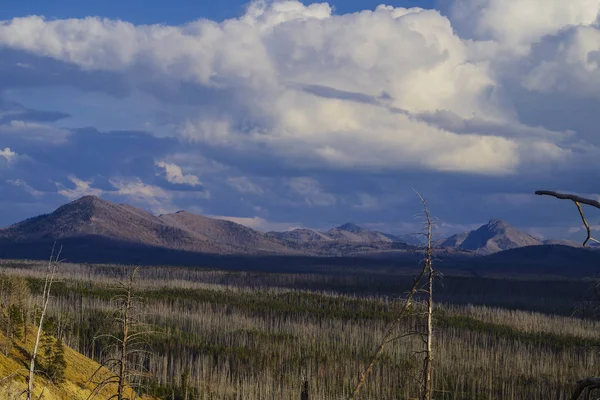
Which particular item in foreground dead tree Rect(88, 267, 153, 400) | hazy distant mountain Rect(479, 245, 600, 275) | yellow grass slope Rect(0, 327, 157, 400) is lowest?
yellow grass slope Rect(0, 327, 157, 400)

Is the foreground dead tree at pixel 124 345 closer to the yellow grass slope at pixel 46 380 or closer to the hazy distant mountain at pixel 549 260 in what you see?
the yellow grass slope at pixel 46 380

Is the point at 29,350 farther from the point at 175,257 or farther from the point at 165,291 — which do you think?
the point at 175,257

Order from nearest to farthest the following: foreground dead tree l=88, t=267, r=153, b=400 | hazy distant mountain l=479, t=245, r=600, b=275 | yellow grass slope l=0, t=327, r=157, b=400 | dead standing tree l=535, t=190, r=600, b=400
A: dead standing tree l=535, t=190, r=600, b=400 < foreground dead tree l=88, t=267, r=153, b=400 < yellow grass slope l=0, t=327, r=157, b=400 < hazy distant mountain l=479, t=245, r=600, b=275

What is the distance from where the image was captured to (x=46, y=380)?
601 inches

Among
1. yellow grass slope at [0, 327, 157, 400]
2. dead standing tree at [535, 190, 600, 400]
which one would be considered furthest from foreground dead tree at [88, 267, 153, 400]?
yellow grass slope at [0, 327, 157, 400]

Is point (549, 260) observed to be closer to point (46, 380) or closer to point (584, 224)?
point (46, 380)

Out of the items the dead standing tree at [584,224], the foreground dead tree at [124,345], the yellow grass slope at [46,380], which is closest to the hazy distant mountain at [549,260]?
the yellow grass slope at [46,380]

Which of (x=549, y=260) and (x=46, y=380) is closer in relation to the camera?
(x=46, y=380)

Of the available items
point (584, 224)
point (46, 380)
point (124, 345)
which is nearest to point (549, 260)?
point (46, 380)

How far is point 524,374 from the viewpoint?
35.4 m

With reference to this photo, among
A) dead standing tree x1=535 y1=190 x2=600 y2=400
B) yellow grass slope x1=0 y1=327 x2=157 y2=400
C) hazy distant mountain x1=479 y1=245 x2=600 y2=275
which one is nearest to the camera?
dead standing tree x1=535 y1=190 x2=600 y2=400

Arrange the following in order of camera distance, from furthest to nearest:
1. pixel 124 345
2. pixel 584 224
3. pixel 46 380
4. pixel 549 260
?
pixel 549 260
pixel 46 380
pixel 124 345
pixel 584 224

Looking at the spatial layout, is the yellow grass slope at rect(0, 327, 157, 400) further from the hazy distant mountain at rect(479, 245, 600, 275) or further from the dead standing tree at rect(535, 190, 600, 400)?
the hazy distant mountain at rect(479, 245, 600, 275)

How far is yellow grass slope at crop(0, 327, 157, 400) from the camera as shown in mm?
14172
